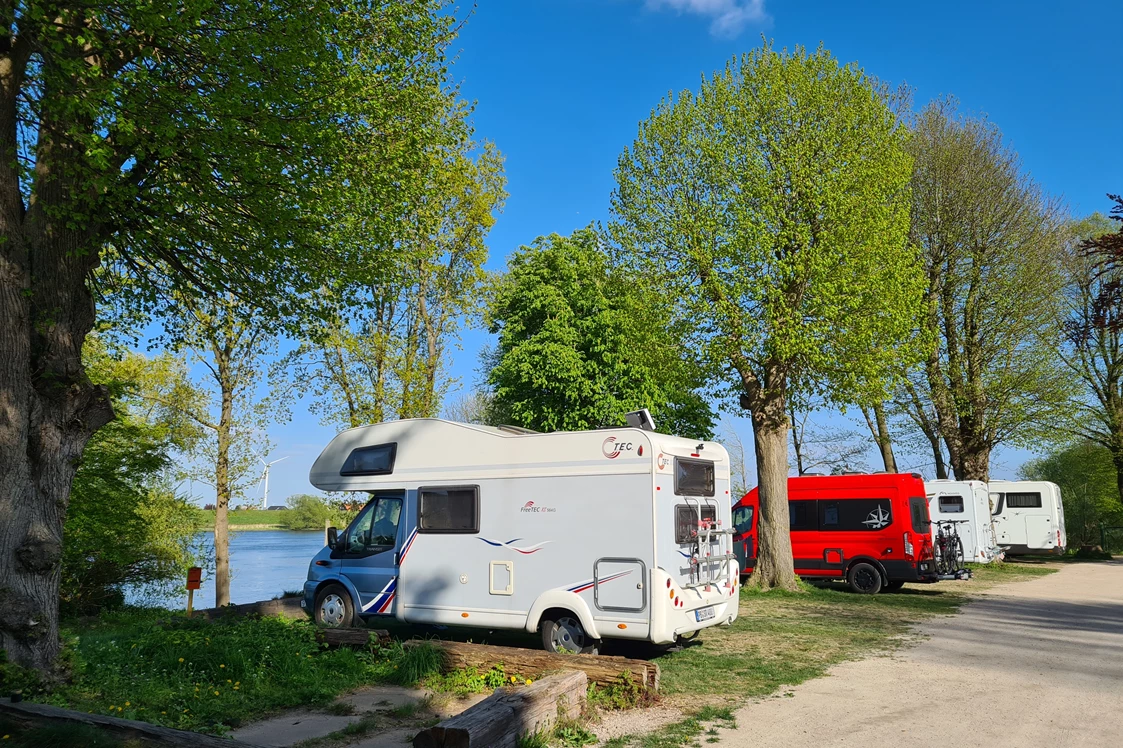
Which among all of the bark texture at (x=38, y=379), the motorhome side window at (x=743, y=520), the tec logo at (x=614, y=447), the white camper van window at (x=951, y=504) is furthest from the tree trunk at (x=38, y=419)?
the white camper van window at (x=951, y=504)

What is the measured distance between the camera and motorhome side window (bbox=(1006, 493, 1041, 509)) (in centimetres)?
2720

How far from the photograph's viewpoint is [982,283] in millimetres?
25375

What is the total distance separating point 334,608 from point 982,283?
2290 centimetres

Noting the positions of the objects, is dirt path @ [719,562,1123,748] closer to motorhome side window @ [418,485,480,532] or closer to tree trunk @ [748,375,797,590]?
motorhome side window @ [418,485,480,532]

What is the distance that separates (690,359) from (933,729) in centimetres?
1080

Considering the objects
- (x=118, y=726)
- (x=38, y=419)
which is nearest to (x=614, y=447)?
(x=118, y=726)

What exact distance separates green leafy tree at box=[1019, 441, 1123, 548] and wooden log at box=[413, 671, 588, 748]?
126 ft

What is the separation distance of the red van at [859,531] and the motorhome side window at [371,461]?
9.60 meters

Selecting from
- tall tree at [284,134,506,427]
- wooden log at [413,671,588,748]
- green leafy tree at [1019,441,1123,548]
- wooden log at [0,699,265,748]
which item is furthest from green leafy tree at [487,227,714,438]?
green leafy tree at [1019,441,1123,548]

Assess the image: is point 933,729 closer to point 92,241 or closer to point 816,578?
point 92,241

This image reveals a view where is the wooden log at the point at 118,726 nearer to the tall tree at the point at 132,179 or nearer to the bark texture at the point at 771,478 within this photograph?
the tall tree at the point at 132,179

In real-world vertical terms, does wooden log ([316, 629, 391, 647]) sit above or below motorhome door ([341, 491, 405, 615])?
below

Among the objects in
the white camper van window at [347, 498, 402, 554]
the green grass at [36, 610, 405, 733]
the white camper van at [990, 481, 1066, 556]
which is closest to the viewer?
the green grass at [36, 610, 405, 733]

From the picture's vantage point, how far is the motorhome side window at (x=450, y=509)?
9797 mm
